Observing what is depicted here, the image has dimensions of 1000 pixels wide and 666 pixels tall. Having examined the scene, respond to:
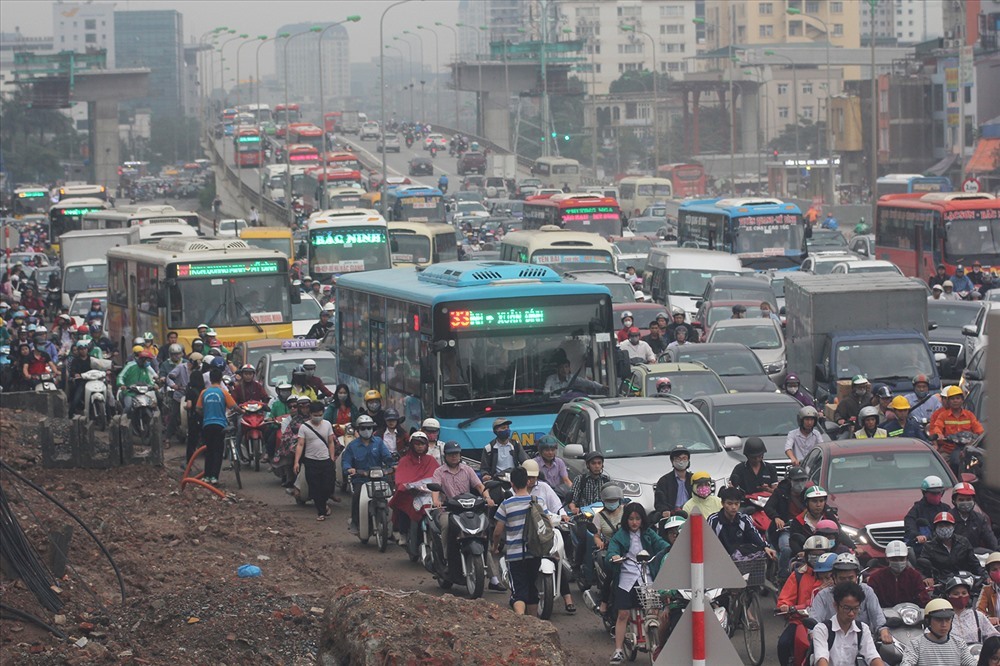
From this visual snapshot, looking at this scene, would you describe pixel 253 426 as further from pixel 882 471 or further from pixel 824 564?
pixel 824 564

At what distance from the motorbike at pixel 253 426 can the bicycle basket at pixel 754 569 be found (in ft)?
30.5

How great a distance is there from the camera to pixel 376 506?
1659 cm

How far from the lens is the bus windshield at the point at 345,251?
41.0 metres

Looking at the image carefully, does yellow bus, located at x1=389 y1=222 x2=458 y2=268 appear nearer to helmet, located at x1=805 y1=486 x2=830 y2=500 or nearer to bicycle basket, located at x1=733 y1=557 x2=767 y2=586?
helmet, located at x1=805 y1=486 x2=830 y2=500

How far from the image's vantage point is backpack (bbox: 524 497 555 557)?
1297cm

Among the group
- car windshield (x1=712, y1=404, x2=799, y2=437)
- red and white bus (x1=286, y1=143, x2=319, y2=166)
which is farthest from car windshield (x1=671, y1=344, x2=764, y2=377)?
red and white bus (x1=286, y1=143, x2=319, y2=166)

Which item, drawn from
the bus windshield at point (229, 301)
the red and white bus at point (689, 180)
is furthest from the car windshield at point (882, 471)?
the red and white bus at point (689, 180)

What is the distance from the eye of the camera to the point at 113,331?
32.6 metres

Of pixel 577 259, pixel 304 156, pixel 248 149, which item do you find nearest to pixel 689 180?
pixel 304 156

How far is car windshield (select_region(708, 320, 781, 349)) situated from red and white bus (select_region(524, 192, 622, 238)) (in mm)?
24262

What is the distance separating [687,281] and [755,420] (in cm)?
1597

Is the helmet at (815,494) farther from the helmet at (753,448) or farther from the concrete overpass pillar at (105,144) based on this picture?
the concrete overpass pillar at (105,144)

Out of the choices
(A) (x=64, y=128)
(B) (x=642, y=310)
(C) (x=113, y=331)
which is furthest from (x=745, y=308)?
(A) (x=64, y=128)

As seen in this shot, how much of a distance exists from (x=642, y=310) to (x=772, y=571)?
642 inches
